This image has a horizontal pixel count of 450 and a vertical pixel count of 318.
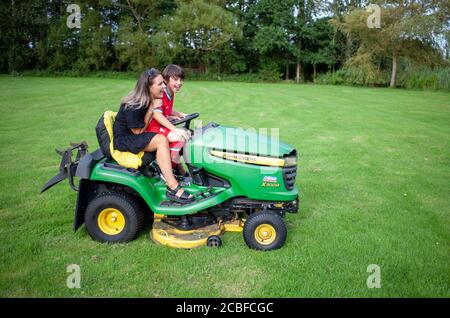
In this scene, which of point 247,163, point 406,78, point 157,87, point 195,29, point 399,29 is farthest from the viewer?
point 195,29

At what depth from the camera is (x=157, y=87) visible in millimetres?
3752

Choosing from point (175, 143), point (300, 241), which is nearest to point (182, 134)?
point (175, 143)

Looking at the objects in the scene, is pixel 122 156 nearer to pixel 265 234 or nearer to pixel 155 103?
pixel 155 103

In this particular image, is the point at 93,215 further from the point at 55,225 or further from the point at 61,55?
the point at 61,55

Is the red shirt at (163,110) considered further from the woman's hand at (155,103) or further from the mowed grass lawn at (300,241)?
the mowed grass lawn at (300,241)

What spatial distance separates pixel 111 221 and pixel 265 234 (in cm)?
152

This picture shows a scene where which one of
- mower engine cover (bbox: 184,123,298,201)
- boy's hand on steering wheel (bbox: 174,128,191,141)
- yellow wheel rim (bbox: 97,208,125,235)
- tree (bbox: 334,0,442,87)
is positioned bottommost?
yellow wheel rim (bbox: 97,208,125,235)

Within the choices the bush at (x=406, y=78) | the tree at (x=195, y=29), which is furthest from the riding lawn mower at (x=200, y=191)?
the tree at (x=195, y=29)

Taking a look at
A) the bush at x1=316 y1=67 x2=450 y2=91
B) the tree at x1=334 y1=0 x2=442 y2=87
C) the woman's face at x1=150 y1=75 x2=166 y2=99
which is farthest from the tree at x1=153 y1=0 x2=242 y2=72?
the woman's face at x1=150 y1=75 x2=166 y2=99

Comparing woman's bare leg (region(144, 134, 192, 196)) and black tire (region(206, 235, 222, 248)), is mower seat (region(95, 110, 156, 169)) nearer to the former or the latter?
woman's bare leg (region(144, 134, 192, 196))

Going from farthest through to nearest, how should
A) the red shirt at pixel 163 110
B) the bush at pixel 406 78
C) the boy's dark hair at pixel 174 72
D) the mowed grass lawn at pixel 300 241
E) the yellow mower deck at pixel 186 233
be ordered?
1. the bush at pixel 406 78
2. the boy's dark hair at pixel 174 72
3. the red shirt at pixel 163 110
4. the yellow mower deck at pixel 186 233
5. the mowed grass lawn at pixel 300 241

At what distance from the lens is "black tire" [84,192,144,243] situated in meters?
3.73

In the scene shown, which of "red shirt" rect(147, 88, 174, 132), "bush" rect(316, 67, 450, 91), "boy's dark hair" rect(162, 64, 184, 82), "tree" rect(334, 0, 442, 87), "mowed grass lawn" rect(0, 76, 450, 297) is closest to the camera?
"mowed grass lawn" rect(0, 76, 450, 297)

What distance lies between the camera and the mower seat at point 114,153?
3754mm
